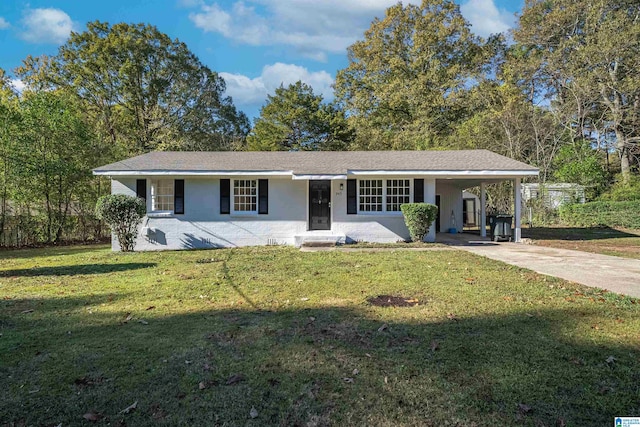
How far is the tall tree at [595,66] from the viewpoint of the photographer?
828 inches

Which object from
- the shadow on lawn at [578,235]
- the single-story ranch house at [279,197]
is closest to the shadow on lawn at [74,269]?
the single-story ranch house at [279,197]

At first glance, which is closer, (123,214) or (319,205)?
(123,214)

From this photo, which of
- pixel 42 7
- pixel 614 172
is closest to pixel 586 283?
pixel 42 7

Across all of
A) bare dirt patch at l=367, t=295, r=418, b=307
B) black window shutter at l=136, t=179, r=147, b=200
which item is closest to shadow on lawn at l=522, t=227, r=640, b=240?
bare dirt patch at l=367, t=295, r=418, b=307

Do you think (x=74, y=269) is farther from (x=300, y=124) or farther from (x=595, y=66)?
(x=595, y=66)

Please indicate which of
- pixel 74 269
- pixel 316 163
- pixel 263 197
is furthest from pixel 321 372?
pixel 316 163

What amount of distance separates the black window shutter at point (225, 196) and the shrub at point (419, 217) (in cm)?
600

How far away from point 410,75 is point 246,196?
22509 mm

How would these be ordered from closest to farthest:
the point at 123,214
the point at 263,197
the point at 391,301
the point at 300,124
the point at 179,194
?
the point at 391,301 → the point at 123,214 → the point at 179,194 → the point at 263,197 → the point at 300,124

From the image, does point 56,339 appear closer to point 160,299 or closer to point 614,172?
point 160,299

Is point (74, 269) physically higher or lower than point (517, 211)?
lower

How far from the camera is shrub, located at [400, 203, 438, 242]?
11.6 meters

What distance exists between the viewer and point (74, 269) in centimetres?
811

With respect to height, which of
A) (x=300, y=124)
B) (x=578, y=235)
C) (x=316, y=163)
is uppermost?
(x=300, y=124)
